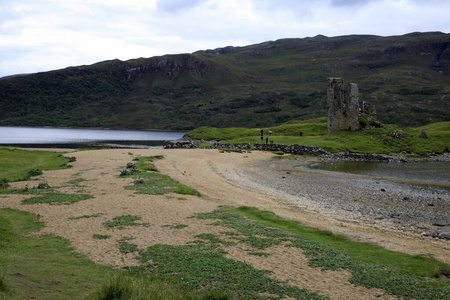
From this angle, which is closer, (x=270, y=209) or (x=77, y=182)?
(x=270, y=209)

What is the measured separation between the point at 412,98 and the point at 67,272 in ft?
720

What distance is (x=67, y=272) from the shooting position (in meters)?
9.26

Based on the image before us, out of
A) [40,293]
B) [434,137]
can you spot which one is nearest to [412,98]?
[434,137]

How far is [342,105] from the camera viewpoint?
69.8m

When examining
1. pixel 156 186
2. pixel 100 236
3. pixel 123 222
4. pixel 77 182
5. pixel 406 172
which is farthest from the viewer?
pixel 406 172

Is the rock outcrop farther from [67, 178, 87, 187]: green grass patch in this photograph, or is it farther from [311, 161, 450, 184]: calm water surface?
[67, 178, 87, 187]: green grass patch

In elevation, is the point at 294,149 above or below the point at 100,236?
above

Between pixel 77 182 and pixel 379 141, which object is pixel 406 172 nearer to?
pixel 379 141

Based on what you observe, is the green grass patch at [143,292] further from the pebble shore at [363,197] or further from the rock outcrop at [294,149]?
the rock outcrop at [294,149]

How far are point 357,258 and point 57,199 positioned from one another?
677 inches

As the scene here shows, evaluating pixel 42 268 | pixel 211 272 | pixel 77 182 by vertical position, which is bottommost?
pixel 211 272

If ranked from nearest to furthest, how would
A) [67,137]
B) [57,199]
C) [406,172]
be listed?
[57,199] < [406,172] < [67,137]

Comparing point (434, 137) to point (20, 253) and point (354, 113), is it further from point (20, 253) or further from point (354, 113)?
point (20, 253)

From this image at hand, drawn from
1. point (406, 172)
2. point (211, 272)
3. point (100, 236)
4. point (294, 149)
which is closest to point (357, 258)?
point (211, 272)
